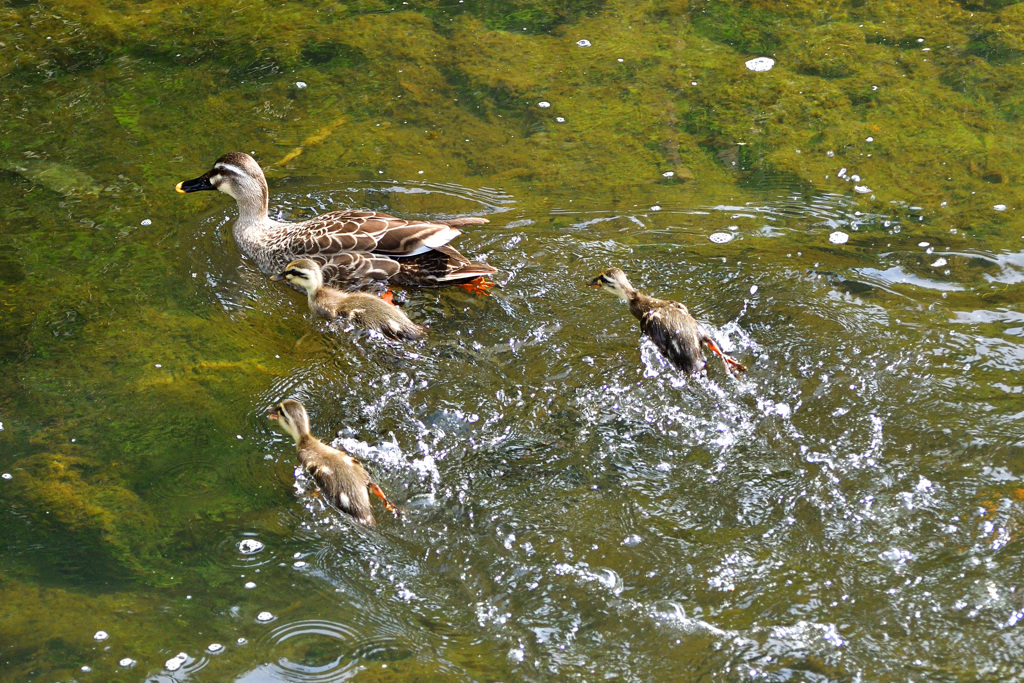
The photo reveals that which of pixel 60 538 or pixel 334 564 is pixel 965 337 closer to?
pixel 334 564

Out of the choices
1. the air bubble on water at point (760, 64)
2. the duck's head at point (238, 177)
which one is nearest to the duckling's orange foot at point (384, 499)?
the duck's head at point (238, 177)

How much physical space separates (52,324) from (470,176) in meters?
3.12

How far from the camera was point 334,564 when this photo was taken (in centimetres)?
419

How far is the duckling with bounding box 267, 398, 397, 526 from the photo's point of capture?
14.2 ft

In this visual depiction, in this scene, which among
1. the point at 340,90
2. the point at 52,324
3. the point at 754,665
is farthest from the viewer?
the point at 340,90

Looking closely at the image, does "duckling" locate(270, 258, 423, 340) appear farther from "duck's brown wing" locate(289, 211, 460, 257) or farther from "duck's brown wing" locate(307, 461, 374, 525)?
"duck's brown wing" locate(307, 461, 374, 525)

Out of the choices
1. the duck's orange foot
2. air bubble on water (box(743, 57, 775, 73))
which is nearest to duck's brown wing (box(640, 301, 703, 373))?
the duck's orange foot

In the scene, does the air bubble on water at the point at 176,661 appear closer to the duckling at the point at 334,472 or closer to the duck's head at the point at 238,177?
the duckling at the point at 334,472

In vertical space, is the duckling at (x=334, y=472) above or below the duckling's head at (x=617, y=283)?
below

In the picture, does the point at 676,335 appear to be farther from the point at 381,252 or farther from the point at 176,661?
the point at 176,661

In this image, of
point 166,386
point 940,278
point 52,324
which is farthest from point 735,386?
point 52,324

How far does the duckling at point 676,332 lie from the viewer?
5062 mm

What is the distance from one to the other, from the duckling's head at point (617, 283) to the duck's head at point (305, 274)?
1817 mm

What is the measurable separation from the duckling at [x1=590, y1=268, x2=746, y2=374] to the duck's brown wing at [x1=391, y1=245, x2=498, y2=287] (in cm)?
98
